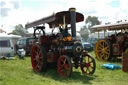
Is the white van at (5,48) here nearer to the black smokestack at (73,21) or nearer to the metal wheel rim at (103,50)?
the metal wheel rim at (103,50)

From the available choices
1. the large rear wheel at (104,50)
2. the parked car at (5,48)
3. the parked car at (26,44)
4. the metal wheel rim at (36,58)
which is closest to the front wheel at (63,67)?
the metal wheel rim at (36,58)

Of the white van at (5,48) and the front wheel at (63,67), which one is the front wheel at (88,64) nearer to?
the front wheel at (63,67)

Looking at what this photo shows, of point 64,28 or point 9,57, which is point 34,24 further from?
point 9,57

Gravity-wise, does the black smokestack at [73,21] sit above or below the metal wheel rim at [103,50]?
above

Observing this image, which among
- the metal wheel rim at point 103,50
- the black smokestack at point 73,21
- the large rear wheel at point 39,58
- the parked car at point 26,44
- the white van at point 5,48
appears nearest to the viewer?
the black smokestack at point 73,21

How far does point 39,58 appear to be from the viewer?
22.6 ft

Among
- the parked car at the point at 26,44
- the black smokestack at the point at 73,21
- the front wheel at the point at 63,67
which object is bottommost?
the front wheel at the point at 63,67

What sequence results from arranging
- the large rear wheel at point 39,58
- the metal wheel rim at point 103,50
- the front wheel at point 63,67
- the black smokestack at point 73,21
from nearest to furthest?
1. the front wheel at point 63,67
2. the black smokestack at point 73,21
3. the large rear wheel at point 39,58
4. the metal wheel rim at point 103,50

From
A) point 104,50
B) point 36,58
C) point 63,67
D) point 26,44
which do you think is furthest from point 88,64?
point 26,44

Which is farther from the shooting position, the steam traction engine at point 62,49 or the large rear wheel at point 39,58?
the large rear wheel at point 39,58

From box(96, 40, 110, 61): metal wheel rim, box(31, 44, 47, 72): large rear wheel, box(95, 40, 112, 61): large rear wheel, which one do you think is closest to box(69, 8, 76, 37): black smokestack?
box(31, 44, 47, 72): large rear wheel

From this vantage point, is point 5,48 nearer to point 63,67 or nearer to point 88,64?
point 63,67

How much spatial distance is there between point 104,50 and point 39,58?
462 cm

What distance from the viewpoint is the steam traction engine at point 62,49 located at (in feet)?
18.6
